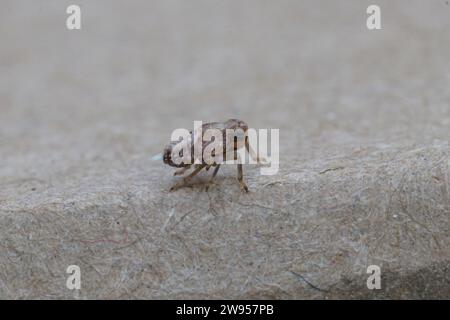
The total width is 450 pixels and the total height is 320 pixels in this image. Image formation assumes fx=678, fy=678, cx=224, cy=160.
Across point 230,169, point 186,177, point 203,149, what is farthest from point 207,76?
point 203,149

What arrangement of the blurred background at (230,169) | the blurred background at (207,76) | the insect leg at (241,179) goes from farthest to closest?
the blurred background at (207,76) → the insect leg at (241,179) → the blurred background at (230,169)

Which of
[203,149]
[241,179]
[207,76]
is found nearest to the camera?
[203,149]

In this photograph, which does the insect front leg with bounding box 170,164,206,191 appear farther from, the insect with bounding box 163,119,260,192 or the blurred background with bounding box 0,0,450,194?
the blurred background with bounding box 0,0,450,194

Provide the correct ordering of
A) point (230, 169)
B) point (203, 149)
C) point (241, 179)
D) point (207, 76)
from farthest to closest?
point (207, 76) → point (230, 169) → point (241, 179) → point (203, 149)

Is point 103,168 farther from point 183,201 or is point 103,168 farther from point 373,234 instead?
point 373,234

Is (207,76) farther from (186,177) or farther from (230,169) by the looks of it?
(186,177)

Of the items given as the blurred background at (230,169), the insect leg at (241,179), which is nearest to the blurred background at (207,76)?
the blurred background at (230,169)

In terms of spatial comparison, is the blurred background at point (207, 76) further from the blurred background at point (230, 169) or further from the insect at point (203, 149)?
the insect at point (203, 149)

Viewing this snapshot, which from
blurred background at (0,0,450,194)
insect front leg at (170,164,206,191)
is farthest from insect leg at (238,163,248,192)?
blurred background at (0,0,450,194)

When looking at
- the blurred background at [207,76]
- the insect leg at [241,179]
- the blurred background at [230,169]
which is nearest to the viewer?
the blurred background at [230,169]

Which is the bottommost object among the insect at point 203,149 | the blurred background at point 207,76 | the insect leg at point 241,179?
the insect leg at point 241,179
